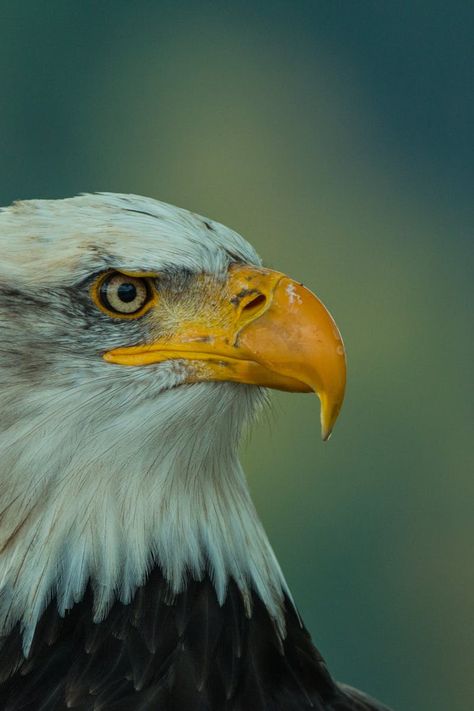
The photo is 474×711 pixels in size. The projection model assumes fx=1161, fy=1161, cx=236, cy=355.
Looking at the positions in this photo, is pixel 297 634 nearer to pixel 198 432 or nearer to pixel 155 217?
pixel 198 432

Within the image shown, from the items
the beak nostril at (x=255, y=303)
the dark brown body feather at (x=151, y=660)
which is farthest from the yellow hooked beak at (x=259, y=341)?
the dark brown body feather at (x=151, y=660)

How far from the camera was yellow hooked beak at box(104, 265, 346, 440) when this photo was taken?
1.03m

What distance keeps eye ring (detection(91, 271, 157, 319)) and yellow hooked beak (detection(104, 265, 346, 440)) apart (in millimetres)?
33

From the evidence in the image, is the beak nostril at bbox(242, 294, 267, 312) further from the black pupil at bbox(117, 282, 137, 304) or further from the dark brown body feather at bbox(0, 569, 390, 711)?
the dark brown body feather at bbox(0, 569, 390, 711)

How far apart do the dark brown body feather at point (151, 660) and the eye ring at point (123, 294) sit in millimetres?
247

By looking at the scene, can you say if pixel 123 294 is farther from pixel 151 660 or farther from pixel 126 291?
pixel 151 660

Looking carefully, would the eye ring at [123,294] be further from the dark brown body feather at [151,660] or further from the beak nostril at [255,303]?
the dark brown body feather at [151,660]

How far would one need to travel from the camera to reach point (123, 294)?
1.07m

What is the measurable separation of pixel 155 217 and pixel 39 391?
19cm

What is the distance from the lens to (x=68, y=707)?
104 cm

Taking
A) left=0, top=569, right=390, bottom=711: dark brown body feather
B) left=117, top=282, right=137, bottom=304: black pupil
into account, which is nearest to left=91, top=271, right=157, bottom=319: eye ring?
left=117, top=282, right=137, bottom=304: black pupil

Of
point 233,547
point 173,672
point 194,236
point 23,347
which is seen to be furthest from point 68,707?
point 194,236

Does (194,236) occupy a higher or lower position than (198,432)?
higher

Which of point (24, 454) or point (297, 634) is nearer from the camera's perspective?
point (24, 454)
